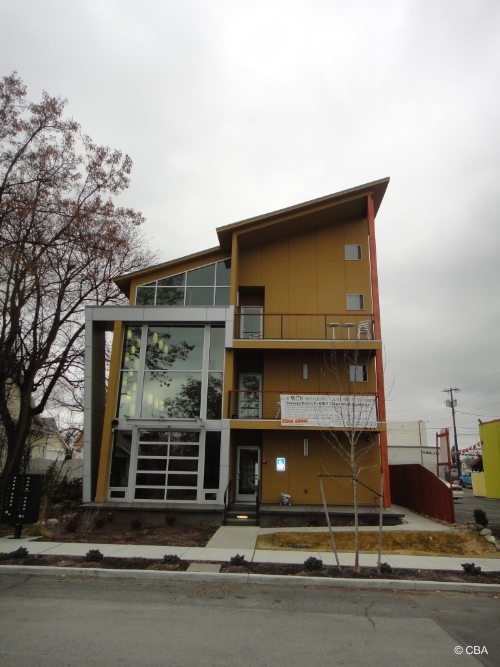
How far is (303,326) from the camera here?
1938 centimetres

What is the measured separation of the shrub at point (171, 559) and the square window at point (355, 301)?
12.5 m

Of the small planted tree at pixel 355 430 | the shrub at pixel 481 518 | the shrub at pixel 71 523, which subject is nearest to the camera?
the shrub at pixel 71 523

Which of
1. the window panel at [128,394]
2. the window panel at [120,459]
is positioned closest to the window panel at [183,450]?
the window panel at [120,459]

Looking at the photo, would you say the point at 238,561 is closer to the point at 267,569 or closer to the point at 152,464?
the point at 267,569

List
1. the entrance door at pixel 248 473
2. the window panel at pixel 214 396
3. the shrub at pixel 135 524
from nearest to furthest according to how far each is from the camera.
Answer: the shrub at pixel 135 524 < the window panel at pixel 214 396 < the entrance door at pixel 248 473

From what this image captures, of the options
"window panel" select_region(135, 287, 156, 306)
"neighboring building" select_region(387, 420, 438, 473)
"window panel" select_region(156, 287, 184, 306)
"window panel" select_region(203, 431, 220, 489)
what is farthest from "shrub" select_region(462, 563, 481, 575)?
"neighboring building" select_region(387, 420, 438, 473)

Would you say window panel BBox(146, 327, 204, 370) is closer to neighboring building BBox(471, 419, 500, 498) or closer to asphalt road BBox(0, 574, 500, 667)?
asphalt road BBox(0, 574, 500, 667)

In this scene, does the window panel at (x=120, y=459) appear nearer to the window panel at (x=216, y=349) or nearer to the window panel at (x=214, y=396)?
the window panel at (x=214, y=396)

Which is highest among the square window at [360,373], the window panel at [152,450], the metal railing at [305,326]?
the metal railing at [305,326]

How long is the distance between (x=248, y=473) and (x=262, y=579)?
1006 centimetres

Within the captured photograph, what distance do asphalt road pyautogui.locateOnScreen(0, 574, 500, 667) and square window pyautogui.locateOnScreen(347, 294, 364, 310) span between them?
1261 centimetres

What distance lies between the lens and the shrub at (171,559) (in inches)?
384

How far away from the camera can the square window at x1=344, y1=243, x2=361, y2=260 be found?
20.4 meters

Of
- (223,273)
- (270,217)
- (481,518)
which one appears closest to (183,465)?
(223,273)
